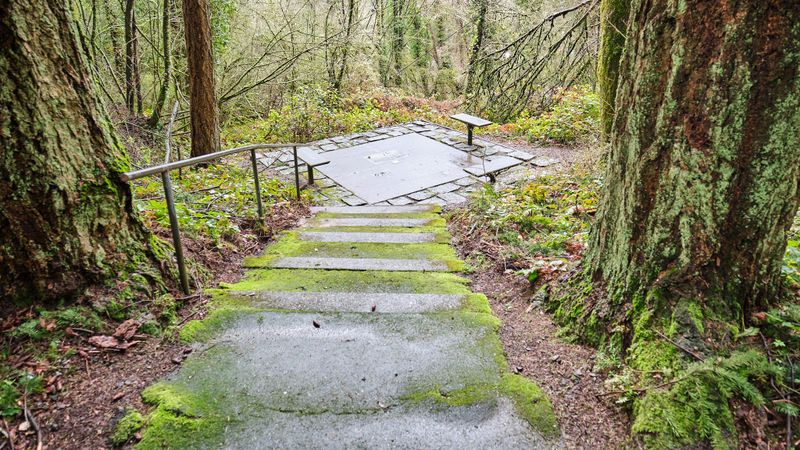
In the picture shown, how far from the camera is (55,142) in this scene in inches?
87.5

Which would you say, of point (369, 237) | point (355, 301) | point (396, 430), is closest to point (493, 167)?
point (369, 237)

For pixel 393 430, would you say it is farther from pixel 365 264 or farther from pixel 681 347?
pixel 365 264

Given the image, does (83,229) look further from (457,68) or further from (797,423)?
(457,68)

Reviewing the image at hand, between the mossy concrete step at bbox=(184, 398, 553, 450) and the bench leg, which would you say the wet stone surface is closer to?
the bench leg

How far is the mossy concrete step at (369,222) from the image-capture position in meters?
5.20

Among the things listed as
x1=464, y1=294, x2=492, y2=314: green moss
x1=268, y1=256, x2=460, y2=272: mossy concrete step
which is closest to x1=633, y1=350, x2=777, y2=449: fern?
x1=464, y1=294, x2=492, y2=314: green moss

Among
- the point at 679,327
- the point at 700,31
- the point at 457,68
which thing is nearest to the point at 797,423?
the point at 679,327

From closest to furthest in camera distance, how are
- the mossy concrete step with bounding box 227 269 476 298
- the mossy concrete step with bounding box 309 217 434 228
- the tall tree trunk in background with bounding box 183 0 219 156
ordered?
the mossy concrete step with bounding box 227 269 476 298 < the mossy concrete step with bounding box 309 217 434 228 < the tall tree trunk in background with bounding box 183 0 219 156

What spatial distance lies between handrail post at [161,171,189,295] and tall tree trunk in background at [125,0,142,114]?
6141 millimetres

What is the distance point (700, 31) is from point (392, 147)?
686cm

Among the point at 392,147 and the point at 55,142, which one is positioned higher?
the point at 55,142

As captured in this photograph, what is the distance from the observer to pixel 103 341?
2.28 meters

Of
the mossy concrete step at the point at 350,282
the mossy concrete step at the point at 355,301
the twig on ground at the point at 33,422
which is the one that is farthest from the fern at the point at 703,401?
the twig on ground at the point at 33,422

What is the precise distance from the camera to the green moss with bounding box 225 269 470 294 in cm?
321
